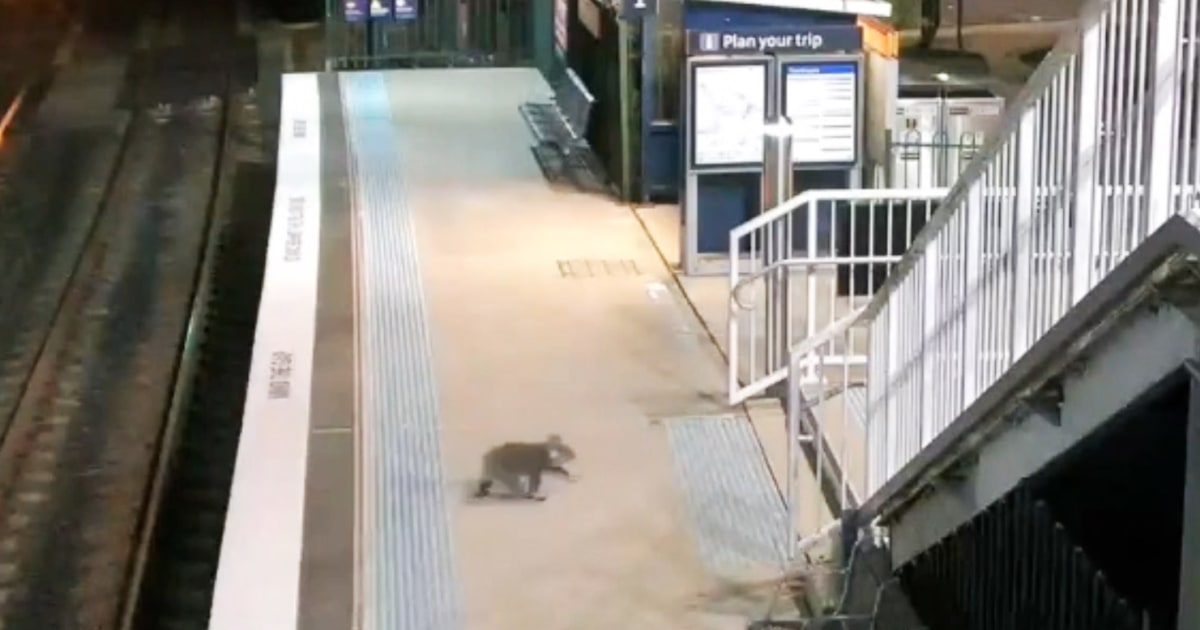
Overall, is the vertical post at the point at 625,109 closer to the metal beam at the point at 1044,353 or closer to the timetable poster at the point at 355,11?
the timetable poster at the point at 355,11

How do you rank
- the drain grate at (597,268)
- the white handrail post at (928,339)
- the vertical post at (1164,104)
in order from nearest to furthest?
the vertical post at (1164,104)
the white handrail post at (928,339)
the drain grate at (597,268)

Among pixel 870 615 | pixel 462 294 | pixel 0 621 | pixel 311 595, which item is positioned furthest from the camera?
pixel 462 294

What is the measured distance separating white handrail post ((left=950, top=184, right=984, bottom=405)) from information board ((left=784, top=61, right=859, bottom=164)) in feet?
16.4

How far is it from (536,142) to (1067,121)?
9.92 metres

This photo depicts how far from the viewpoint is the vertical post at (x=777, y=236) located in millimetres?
8117

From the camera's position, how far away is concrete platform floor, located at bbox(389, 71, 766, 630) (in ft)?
20.3

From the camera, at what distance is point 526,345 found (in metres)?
8.97

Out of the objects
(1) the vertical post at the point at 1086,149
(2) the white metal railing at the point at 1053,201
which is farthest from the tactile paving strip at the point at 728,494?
(1) the vertical post at the point at 1086,149

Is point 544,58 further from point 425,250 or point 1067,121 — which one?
point 1067,121

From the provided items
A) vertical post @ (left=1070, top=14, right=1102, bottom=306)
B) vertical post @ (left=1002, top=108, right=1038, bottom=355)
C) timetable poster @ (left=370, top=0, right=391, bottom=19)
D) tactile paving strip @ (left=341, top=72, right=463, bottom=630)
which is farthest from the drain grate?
timetable poster @ (left=370, top=0, right=391, bottom=19)

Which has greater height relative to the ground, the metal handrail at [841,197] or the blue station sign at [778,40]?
the blue station sign at [778,40]

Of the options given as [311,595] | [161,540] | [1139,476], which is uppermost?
[1139,476]

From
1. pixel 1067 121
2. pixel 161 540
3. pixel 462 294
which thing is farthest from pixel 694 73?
pixel 1067 121

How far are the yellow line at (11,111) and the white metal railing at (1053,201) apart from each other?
1257 centimetres
